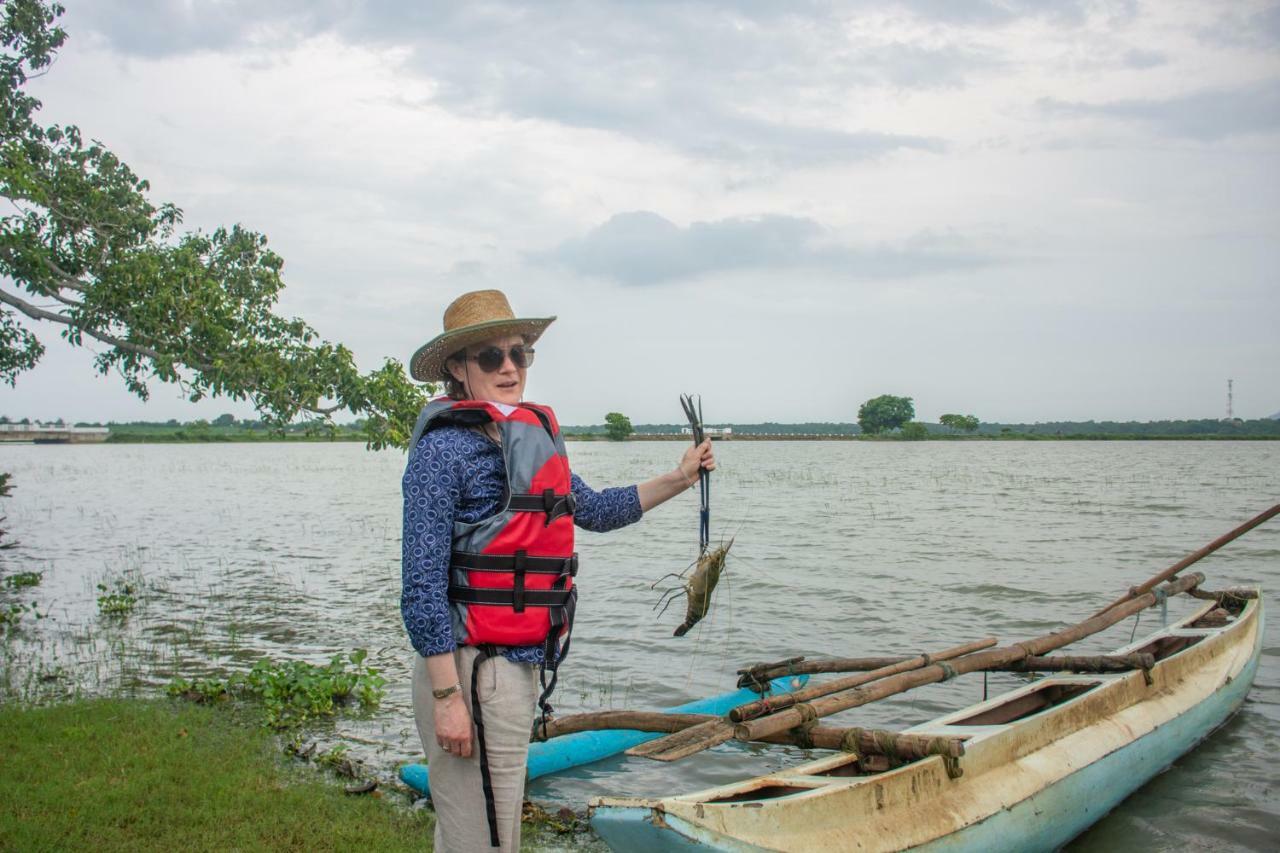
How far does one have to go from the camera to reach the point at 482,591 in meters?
3.07

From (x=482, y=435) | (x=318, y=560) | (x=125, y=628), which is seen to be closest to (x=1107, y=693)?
(x=482, y=435)

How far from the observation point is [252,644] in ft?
35.1

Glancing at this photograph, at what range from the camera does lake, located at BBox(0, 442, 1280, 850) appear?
24.0 ft

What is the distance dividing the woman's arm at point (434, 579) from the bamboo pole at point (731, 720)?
53.9 inches

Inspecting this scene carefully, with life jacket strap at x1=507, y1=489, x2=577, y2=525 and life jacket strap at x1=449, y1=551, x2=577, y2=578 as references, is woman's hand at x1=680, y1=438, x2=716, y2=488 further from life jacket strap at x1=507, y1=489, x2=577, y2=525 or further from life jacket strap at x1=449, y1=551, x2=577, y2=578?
life jacket strap at x1=449, y1=551, x2=577, y2=578

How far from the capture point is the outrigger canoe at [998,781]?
4.06 m

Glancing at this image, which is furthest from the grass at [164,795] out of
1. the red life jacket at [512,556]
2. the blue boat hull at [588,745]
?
the red life jacket at [512,556]

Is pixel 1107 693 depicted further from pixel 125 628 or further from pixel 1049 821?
pixel 125 628

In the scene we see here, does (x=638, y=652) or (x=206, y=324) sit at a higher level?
(x=206, y=324)

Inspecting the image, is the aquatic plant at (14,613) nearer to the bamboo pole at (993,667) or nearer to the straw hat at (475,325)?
the bamboo pole at (993,667)

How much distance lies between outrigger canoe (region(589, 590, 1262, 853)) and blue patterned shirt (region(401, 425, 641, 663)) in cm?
145

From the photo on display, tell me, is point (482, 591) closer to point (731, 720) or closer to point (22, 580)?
point (731, 720)

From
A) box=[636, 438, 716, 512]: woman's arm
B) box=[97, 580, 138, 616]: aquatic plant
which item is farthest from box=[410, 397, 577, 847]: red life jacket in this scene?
box=[97, 580, 138, 616]: aquatic plant

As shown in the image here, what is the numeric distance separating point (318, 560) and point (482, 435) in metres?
16.4
